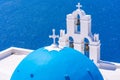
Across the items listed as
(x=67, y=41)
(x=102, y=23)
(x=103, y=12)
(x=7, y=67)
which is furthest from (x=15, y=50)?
(x=103, y=12)

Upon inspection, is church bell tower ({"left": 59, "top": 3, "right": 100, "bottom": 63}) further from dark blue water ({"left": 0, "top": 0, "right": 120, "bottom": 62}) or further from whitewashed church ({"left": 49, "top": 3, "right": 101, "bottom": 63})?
dark blue water ({"left": 0, "top": 0, "right": 120, "bottom": 62})

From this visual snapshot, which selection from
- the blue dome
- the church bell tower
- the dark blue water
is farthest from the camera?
the dark blue water

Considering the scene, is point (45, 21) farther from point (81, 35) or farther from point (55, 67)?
point (55, 67)

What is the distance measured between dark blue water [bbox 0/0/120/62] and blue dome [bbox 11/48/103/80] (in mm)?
24105

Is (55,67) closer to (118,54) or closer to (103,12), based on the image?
(118,54)

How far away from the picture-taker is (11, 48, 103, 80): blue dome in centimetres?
1284

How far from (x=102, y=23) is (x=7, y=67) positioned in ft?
100

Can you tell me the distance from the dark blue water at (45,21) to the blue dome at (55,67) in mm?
24105

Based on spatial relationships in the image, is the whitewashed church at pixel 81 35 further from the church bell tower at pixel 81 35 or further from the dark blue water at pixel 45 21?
the dark blue water at pixel 45 21

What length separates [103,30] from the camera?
1829 inches

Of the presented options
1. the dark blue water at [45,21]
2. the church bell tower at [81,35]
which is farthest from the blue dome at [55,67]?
the dark blue water at [45,21]

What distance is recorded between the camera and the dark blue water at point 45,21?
4294cm

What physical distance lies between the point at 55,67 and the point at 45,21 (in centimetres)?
3817

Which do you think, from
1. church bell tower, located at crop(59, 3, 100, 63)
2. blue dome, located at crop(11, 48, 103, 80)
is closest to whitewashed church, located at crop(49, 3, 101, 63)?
church bell tower, located at crop(59, 3, 100, 63)
